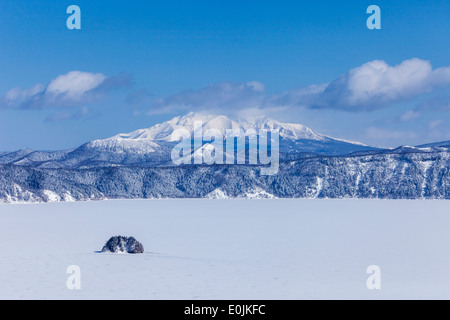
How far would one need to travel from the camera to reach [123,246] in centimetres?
4822

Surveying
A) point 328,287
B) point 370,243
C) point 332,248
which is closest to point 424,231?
point 370,243

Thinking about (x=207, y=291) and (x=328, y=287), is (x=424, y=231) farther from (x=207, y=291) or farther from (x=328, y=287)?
(x=207, y=291)

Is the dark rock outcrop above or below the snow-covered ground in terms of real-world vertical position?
above

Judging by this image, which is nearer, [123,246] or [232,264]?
[232,264]

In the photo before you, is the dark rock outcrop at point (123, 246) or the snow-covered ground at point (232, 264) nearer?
the snow-covered ground at point (232, 264)

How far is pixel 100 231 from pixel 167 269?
107 feet

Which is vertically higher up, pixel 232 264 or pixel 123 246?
pixel 123 246

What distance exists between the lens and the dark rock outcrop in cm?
4775

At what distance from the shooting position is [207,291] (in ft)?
103

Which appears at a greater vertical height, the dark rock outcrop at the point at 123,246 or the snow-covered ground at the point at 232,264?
the dark rock outcrop at the point at 123,246

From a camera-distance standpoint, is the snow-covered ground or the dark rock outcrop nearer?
the snow-covered ground

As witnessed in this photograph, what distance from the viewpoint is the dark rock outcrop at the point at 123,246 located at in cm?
4775
